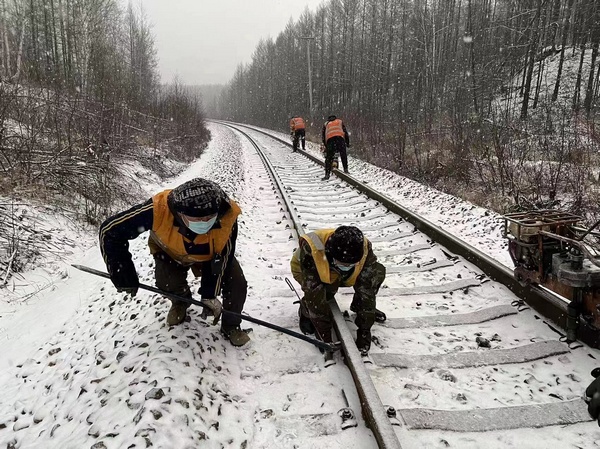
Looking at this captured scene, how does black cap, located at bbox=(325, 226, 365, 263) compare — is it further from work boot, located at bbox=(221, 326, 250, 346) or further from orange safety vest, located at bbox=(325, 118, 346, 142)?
orange safety vest, located at bbox=(325, 118, 346, 142)

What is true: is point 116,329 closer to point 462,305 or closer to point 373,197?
point 462,305

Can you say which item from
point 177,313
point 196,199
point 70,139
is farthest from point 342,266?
point 70,139

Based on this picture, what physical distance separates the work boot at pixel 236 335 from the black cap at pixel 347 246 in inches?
39.8

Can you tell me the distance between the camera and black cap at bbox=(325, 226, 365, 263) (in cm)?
275

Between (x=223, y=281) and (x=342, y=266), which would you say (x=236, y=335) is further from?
(x=342, y=266)

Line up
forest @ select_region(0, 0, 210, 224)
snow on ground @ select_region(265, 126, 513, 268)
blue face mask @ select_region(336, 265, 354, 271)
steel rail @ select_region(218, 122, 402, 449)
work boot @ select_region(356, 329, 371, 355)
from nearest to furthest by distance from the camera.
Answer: steel rail @ select_region(218, 122, 402, 449)
blue face mask @ select_region(336, 265, 354, 271)
work boot @ select_region(356, 329, 371, 355)
snow on ground @ select_region(265, 126, 513, 268)
forest @ select_region(0, 0, 210, 224)

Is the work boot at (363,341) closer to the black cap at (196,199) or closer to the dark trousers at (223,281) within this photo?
the dark trousers at (223,281)

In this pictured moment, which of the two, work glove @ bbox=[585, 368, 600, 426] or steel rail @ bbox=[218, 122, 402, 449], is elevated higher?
work glove @ bbox=[585, 368, 600, 426]

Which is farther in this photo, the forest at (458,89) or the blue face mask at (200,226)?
the forest at (458,89)

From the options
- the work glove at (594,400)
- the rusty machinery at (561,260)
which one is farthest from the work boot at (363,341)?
the rusty machinery at (561,260)

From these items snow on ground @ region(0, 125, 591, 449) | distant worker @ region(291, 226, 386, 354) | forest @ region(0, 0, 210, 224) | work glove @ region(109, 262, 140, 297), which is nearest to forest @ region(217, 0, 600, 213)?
distant worker @ region(291, 226, 386, 354)

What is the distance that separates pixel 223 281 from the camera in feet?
10.3

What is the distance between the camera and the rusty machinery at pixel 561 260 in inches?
109

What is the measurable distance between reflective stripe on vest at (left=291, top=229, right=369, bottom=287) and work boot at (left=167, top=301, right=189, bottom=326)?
3.12 ft
